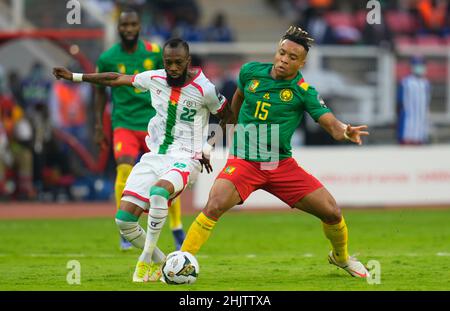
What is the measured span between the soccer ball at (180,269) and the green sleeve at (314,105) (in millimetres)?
1754

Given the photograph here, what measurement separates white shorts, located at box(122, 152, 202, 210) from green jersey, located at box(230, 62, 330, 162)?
19.5 inches

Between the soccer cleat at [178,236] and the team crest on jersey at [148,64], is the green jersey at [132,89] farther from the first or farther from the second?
the soccer cleat at [178,236]

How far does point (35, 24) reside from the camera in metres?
22.5

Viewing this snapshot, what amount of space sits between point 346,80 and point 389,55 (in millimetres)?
1118

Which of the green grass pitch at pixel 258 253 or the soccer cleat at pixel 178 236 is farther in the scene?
the soccer cleat at pixel 178 236

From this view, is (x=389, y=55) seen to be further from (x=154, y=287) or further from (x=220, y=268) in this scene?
(x=154, y=287)

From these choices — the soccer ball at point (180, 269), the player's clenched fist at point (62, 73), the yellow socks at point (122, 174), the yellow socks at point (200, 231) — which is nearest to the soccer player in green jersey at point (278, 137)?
the yellow socks at point (200, 231)

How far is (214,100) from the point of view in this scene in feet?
35.4
